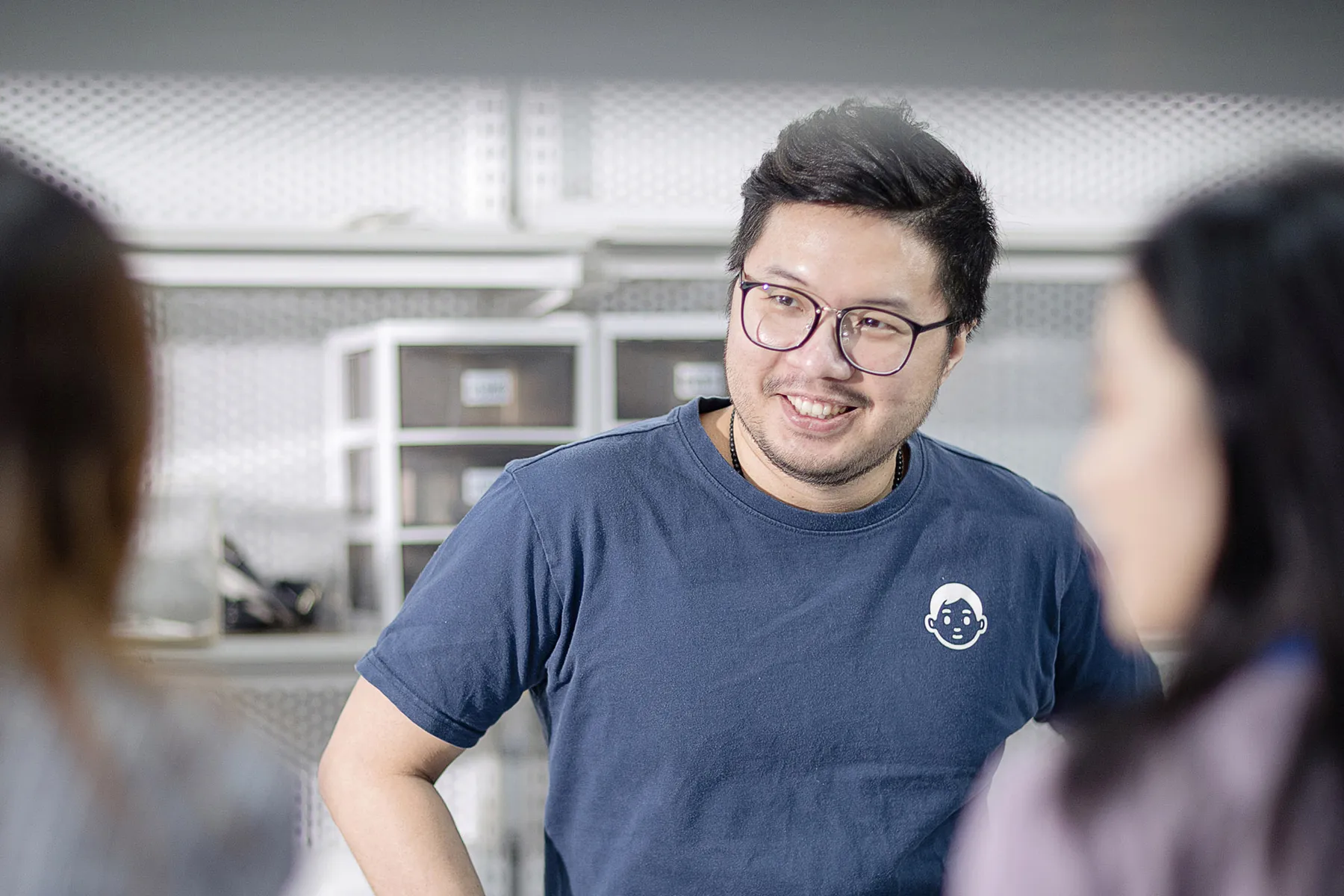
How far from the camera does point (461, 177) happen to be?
2.07 metres

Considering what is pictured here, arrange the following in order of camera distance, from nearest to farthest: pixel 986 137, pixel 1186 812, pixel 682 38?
1. pixel 1186 812
2. pixel 682 38
3. pixel 986 137

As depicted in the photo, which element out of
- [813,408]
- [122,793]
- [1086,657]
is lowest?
[1086,657]

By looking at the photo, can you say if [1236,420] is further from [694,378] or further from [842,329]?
[694,378]

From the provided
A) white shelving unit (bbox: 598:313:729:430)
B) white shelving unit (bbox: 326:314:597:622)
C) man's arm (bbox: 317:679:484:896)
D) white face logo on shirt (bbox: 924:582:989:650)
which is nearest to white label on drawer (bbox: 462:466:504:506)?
white shelving unit (bbox: 326:314:597:622)

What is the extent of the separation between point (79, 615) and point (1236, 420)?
58 centimetres

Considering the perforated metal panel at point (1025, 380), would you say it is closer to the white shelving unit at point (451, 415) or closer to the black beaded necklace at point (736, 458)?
the white shelving unit at point (451, 415)

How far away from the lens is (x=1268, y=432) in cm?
55

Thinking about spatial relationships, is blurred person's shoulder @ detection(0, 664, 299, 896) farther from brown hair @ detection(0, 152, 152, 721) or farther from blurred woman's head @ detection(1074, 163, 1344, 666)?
blurred woman's head @ detection(1074, 163, 1344, 666)

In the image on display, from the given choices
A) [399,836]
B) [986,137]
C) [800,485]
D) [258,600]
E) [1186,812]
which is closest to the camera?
[1186,812]

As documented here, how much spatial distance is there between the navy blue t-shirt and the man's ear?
0.16 meters

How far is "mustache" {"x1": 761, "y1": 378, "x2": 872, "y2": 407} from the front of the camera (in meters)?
1.18

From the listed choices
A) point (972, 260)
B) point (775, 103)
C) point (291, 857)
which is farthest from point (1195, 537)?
point (775, 103)

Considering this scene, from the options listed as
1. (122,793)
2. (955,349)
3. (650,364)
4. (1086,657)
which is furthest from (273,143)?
(122,793)

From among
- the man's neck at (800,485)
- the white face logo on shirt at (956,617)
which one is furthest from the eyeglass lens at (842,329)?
the white face logo on shirt at (956,617)
